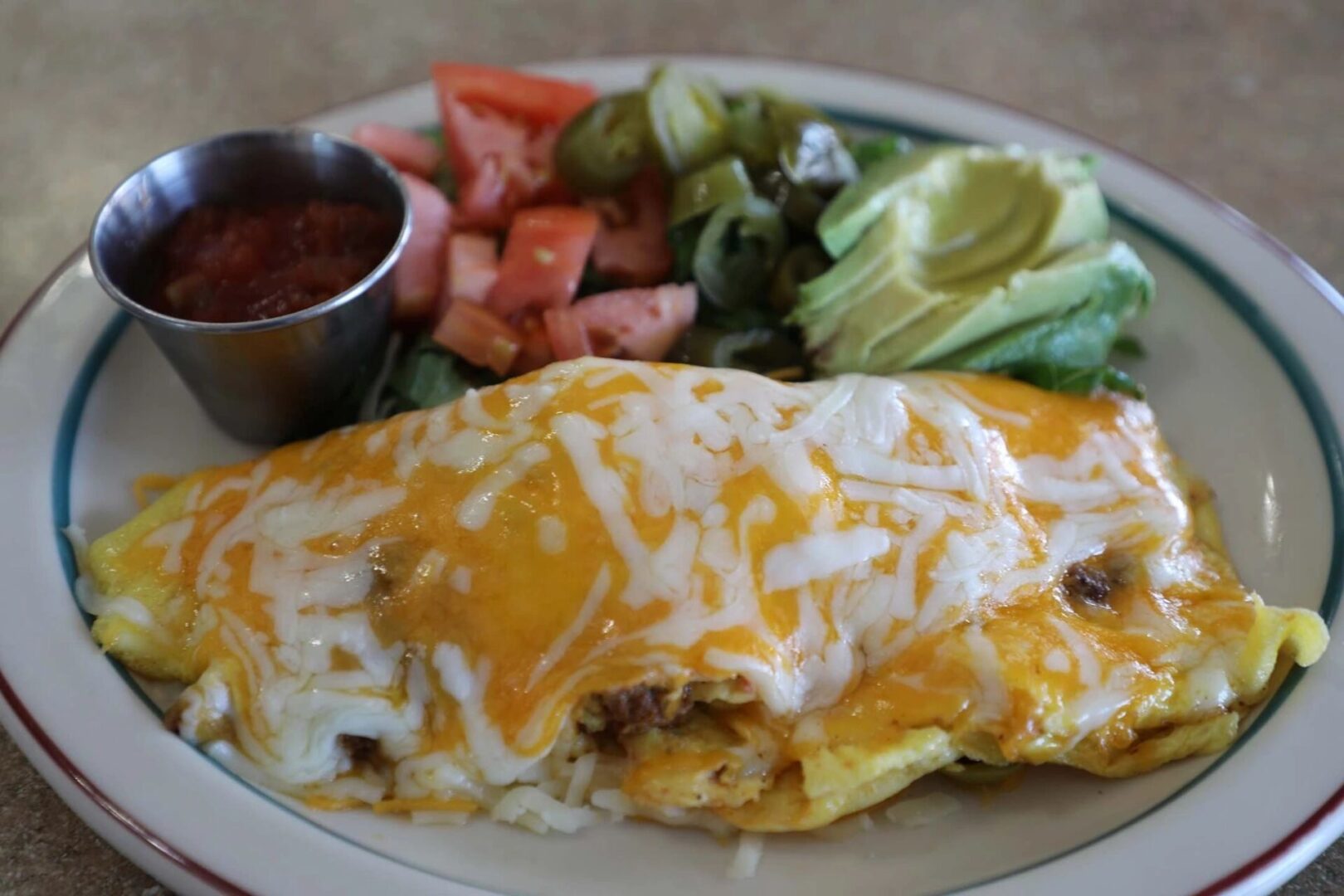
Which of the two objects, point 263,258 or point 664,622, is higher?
point 263,258

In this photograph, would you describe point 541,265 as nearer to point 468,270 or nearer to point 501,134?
point 468,270

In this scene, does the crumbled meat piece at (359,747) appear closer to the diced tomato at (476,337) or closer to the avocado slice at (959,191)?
the diced tomato at (476,337)

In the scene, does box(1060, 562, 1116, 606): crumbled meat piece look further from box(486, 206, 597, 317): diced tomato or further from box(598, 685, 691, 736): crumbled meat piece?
box(486, 206, 597, 317): diced tomato

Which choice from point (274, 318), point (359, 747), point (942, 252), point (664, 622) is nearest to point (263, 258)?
point (274, 318)

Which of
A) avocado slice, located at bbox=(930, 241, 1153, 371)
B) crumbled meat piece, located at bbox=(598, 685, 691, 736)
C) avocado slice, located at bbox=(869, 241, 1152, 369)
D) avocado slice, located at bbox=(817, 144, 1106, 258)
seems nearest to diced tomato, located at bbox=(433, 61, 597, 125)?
avocado slice, located at bbox=(817, 144, 1106, 258)

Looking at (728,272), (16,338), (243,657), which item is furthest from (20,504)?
(728,272)

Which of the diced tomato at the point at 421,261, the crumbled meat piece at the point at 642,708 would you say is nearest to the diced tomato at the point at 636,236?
the diced tomato at the point at 421,261
